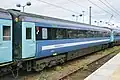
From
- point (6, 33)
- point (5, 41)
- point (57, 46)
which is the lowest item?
point (57, 46)

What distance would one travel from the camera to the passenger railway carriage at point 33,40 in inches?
389

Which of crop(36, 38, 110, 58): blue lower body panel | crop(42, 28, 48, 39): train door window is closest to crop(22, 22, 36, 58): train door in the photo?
crop(36, 38, 110, 58): blue lower body panel

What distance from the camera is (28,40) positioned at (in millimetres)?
10922

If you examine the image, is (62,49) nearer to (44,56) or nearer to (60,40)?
(60,40)

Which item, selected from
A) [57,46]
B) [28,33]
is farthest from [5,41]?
[57,46]

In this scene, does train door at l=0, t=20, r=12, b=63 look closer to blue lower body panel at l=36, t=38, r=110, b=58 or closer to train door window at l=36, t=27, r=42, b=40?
train door window at l=36, t=27, r=42, b=40

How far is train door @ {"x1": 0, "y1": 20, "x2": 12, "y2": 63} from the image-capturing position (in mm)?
9508

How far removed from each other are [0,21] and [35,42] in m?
2.47

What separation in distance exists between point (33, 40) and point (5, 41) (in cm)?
184

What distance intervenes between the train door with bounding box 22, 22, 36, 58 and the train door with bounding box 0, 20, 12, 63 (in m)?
0.76

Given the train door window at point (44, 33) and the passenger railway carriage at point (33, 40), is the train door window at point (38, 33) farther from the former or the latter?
the train door window at point (44, 33)

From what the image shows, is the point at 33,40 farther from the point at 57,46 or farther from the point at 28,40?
the point at 57,46

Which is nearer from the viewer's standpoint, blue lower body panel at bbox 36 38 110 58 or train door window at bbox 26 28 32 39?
train door window at bbox 26 28 32 39

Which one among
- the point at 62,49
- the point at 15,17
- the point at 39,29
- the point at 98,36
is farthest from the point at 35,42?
the point at 98,36
